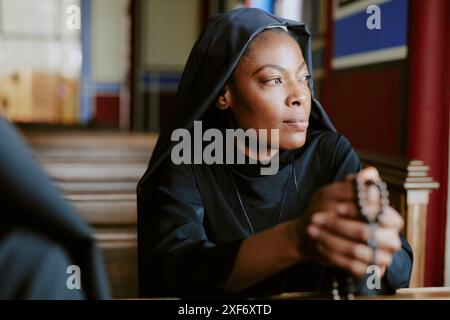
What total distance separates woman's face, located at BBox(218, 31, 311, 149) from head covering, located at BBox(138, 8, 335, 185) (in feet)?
0.05

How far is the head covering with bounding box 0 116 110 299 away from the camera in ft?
0.99

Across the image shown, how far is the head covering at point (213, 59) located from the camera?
2.01ft

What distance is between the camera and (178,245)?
23.0 inches

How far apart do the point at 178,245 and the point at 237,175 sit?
0.36ft

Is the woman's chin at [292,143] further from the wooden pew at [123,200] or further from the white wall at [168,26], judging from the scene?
the white wall at [168,26]

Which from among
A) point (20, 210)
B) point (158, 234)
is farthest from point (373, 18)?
point (20, 210)

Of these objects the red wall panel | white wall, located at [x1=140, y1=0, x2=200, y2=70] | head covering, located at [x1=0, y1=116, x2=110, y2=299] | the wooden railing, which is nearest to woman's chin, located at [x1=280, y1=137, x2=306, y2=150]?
head covering, located at [x1=0, y1=116, x2=110, y2=299]

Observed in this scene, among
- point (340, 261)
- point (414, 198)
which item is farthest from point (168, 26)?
point (340, 261)

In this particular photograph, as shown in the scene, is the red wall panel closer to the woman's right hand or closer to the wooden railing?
the wooden railing

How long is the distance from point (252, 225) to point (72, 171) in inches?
37.8

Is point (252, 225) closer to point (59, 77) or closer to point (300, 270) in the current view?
point (300, 270)

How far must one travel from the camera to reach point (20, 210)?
0.31 m

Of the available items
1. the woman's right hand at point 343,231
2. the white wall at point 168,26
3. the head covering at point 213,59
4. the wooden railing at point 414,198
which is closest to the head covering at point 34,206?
the woman's right hand at point 343,231

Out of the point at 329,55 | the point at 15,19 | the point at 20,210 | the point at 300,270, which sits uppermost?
the point at 15,19
